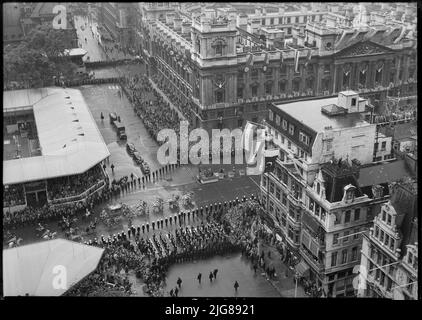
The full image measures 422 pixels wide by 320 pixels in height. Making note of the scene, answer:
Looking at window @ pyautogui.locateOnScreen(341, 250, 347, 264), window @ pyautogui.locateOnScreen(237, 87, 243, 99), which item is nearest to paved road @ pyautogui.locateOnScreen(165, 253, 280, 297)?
window @ pyautogui.locateOnScreen(341, 250, 347, 264)

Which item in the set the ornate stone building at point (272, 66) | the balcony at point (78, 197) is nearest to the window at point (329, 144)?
the balcony at point (78, 197)

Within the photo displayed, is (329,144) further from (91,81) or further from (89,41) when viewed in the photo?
(89,41)

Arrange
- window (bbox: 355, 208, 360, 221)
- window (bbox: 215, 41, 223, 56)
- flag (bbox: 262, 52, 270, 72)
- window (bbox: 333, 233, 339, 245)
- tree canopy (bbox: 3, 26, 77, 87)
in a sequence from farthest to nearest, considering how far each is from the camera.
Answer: tree canopy (bbox: 3, 26, 77, 87) → flag (bbox: 262, 52, 270, 72) → window (bbox: 215, 41, 223, 56) → window (bbox: 355, 208, 360, 221) → window (bbox: 333, 233, 339, 245)

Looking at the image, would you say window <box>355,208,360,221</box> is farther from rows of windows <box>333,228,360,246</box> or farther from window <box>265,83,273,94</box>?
window <box>265,83,273,94</box>
